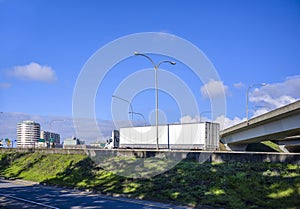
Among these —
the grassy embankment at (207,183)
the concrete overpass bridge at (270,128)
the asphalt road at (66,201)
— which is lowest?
the asphalt road at (66,201)

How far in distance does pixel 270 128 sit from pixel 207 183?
22722mm

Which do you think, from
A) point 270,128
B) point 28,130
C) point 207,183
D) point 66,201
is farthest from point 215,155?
point 28,130

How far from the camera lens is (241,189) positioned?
15250mm

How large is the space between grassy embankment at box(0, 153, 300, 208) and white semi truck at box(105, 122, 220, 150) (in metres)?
14.9

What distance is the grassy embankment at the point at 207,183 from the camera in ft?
45.9

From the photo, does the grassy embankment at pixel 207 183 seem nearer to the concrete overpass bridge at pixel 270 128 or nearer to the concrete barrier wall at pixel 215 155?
the concrete barrier wall at pixel 215 155

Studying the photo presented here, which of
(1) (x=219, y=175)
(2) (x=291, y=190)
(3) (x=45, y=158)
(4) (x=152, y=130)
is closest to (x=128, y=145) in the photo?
(4) (x=152, y=130)

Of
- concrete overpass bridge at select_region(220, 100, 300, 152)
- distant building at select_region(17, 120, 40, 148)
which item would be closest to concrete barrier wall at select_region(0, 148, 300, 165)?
concrete overpass bridge at select_region(220, 100, 300, 152)

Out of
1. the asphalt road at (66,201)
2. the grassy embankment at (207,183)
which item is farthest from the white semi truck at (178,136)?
the asphalt road at (66,201)

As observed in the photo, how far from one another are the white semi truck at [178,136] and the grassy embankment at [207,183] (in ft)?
49.0

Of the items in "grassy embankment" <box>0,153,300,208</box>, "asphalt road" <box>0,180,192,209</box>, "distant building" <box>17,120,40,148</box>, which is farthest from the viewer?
"distant building" <box>17,120,40,148</box>

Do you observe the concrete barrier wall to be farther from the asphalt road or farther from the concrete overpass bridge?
the concrete overpass bridge

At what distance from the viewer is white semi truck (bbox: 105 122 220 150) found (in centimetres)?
3859

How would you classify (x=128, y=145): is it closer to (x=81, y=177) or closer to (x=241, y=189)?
(x=81, y=177)
